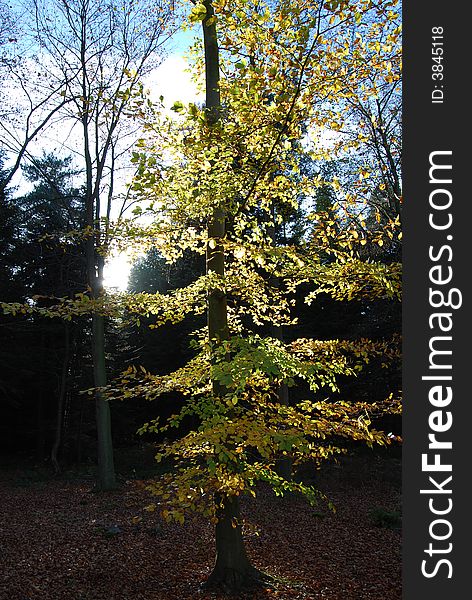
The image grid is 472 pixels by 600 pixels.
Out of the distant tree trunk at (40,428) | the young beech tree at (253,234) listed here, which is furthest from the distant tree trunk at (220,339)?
the distant tree trunk at (40,428)

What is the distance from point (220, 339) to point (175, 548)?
4.35 m

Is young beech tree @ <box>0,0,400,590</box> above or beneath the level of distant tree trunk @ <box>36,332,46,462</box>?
above

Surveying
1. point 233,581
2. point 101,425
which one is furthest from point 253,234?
point 101,425

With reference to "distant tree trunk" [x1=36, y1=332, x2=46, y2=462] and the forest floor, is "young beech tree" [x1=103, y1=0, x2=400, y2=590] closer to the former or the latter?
the forest floor

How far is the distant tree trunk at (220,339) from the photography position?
556cm

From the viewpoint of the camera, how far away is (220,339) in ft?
17.7

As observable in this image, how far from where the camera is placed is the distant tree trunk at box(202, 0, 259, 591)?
556cm

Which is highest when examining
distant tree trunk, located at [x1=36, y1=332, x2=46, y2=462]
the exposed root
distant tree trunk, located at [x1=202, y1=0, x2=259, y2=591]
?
distant tree trunk, located at [x1=202, y1=0, x2=259, y2=591]

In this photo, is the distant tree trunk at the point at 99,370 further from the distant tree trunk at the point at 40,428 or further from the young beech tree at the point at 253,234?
the young beech tree at the point at 253,234

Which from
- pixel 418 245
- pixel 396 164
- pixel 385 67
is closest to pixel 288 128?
pixel 385 67

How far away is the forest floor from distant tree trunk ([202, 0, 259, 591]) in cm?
24

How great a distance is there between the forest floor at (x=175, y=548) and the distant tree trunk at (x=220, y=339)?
24 cm

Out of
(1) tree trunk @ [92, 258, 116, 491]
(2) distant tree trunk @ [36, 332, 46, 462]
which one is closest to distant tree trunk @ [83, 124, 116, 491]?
(1) tree trunk @ [92, 258, 116, 491]

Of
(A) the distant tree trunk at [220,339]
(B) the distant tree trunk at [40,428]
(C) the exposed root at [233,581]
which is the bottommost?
(B) the distant tree trunk at [40,428]
